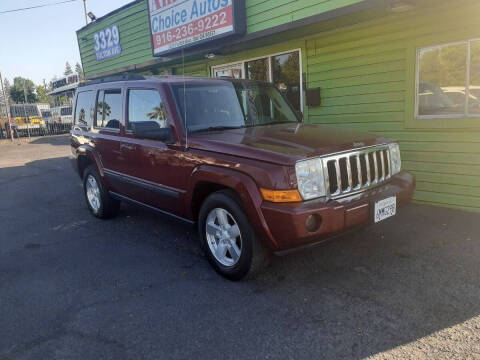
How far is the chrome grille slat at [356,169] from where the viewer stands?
3.09 meters

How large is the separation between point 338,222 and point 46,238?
3.85 metres

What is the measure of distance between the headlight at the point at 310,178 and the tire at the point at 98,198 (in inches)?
129

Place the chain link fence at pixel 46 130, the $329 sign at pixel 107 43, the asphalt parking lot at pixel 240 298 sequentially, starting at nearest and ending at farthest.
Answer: the asphalt parking lot at pixel 240 298 < the $329 sign at pixel 107 43 < the chain link fence at pixel 46 130

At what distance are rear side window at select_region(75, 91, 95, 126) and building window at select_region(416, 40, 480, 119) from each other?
15.4ft

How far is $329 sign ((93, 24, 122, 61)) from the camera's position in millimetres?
11828

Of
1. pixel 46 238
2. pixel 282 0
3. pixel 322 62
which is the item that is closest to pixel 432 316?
pixel 46 238

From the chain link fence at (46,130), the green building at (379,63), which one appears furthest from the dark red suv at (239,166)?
the chain link fence at (46,130)

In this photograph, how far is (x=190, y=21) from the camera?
8.33m

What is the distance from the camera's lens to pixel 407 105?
5.58m

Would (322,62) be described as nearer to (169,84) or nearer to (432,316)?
(169,84)

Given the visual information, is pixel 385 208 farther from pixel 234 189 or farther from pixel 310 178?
pixel 234 189

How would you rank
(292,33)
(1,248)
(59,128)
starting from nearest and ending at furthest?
(1,248) < (292,33) < (59,128)

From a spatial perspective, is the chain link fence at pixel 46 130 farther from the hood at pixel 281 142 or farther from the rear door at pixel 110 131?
the hood at pixel 281 142

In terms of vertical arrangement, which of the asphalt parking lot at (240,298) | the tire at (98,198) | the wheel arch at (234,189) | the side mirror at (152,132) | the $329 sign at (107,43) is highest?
the $329 sign at (107,43)
